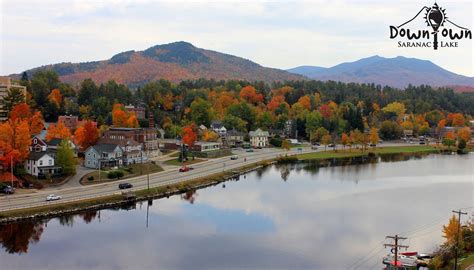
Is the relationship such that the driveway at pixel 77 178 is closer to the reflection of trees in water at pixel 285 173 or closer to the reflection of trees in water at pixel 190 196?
the reflection of trees in water at pixel 190 196

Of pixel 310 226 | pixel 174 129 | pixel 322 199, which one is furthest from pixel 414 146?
pixel 310 226

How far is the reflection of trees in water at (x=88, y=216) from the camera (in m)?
26.2

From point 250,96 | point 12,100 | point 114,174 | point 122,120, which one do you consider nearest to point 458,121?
point 250,96

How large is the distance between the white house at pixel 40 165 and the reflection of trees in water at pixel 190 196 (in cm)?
839

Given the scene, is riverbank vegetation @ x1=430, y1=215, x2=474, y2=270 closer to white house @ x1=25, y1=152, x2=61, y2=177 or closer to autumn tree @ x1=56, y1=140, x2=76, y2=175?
autumn tree @ x1=56, y1=140, x2=76, y2=175

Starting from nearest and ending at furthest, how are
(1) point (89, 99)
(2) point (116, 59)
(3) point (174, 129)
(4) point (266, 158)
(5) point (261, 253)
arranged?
(5) point (261, 253) < (4) point (266, 158) < (3) point (174, 129) < (1) point (89, 99) < (2) point (116, 59)

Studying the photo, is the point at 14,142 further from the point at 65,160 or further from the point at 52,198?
the point at 52,198

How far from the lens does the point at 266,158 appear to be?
5216 cm

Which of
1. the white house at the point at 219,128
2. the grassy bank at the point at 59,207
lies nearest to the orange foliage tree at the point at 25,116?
the grassy bank at the point at 59,207

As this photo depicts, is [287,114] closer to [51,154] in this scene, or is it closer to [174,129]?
[174,129]

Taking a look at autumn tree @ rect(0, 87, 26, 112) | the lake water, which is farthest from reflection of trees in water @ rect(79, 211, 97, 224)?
autumn tree @ rect(0, 87, 26, 112)

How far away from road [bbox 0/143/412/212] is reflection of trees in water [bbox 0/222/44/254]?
1660 mm

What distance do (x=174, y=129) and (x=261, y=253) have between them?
3933cm

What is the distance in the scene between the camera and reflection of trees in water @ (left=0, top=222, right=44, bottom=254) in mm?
21953
